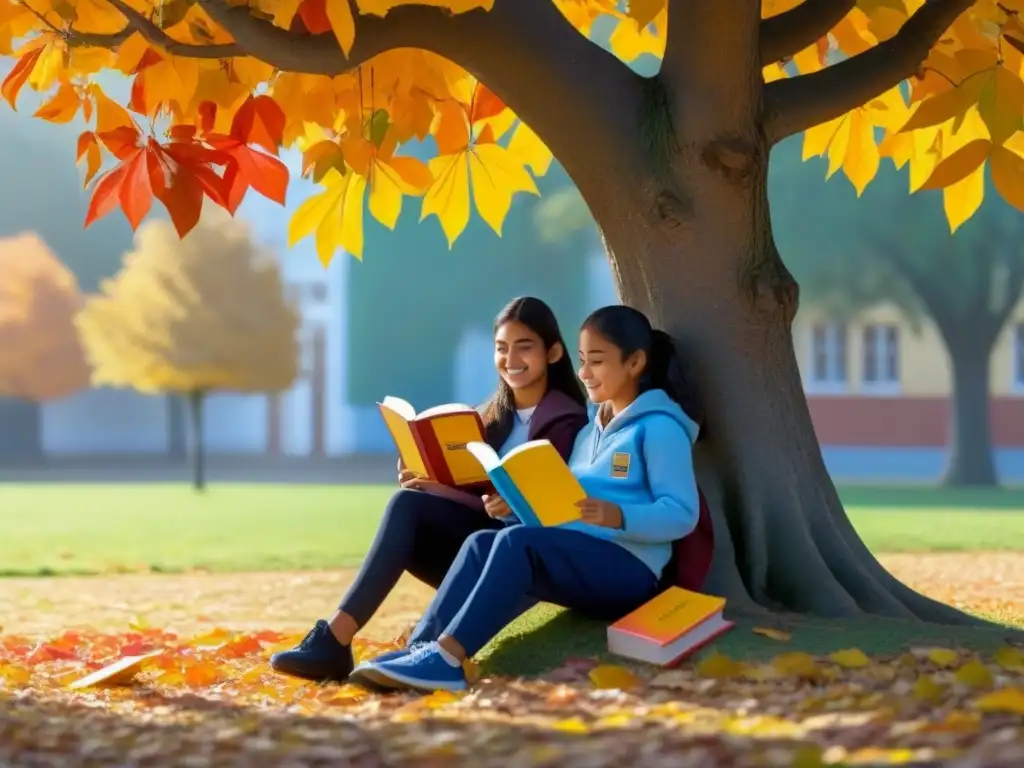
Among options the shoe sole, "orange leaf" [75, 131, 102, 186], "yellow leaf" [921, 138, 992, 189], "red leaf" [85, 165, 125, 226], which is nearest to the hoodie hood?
the shoe sole

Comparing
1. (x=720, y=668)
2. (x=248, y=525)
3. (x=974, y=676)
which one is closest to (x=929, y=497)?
(x=248, y=525)

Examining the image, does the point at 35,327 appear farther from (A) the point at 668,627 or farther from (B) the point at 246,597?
(A) the point at 668,627

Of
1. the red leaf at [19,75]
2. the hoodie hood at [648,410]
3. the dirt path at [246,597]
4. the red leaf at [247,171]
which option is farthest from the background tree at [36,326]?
the hoodie hood at [648,410]

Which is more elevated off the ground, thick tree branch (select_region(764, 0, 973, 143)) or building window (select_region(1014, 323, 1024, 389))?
thick tree branch (select_region(764, 0, 973, 143))

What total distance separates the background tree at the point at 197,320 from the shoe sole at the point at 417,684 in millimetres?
20221

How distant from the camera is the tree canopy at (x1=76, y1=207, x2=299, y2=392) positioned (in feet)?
86.0

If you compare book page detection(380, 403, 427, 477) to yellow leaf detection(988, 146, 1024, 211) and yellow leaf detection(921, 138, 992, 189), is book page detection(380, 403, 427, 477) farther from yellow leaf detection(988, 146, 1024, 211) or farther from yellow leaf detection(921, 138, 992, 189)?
yellow leaf detection(988, 146, 1024, 211)

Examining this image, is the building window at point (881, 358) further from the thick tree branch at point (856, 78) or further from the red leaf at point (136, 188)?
the red leaf at point (136, 188)

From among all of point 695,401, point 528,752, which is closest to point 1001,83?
point 695,401

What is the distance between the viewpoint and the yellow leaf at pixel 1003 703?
12.8 ft

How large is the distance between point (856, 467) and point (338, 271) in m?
14.0

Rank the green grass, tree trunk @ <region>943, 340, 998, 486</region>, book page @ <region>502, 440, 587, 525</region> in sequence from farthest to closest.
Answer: tree trunk @ <region>943, 340, 998, 486</region>, the green grass, book page @ <region>502, 440, 587, 525</region>

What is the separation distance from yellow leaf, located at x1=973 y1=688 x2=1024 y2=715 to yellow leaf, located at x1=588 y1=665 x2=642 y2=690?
40.7 inches

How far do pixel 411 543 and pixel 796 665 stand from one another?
148cm
